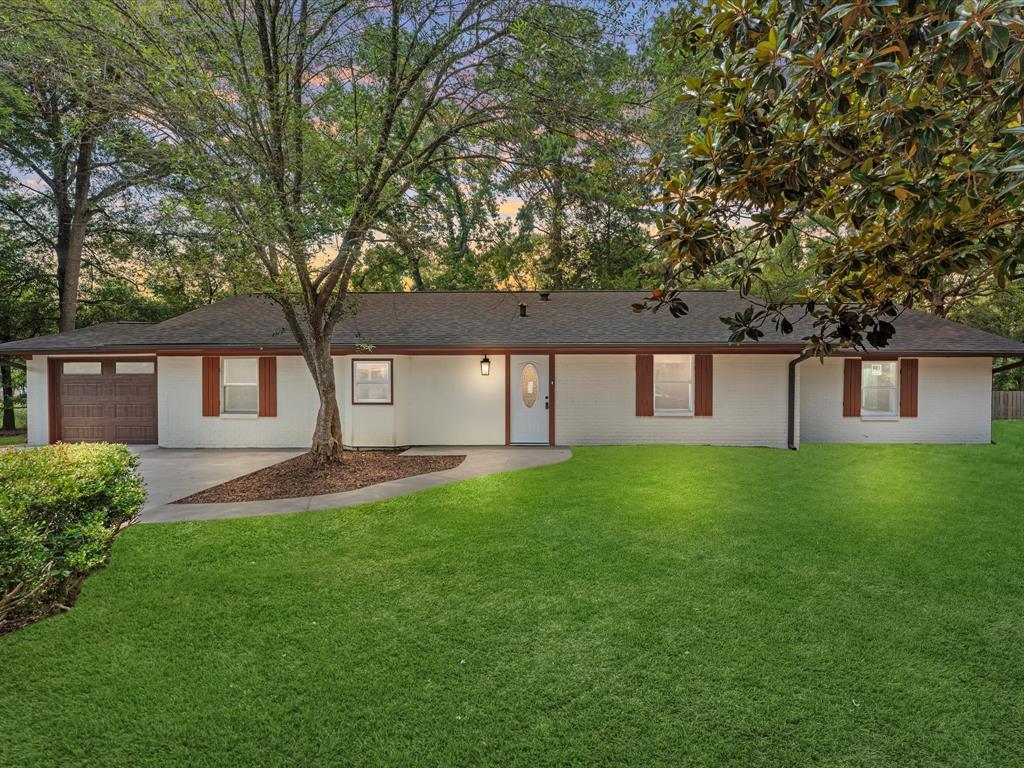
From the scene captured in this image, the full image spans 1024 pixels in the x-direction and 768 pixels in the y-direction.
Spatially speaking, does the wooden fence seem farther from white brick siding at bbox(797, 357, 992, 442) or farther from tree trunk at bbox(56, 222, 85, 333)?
tree trunk at bbox(56, 222, 85, 333)

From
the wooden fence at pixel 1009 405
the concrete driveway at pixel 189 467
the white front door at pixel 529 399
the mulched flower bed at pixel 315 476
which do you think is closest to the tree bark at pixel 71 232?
the concrete driveway at pixel 189 467

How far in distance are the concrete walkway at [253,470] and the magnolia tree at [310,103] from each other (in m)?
3.13

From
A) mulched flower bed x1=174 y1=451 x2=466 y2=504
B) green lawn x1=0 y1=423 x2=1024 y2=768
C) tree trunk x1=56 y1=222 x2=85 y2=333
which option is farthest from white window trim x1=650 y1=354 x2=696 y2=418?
tree trunk x1=56 y1=222 x2=85 y2=333

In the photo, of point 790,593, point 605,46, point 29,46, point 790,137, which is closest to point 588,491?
point 790,593

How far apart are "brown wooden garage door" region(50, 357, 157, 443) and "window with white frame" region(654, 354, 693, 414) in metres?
11.8

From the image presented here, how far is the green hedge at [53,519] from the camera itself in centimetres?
334

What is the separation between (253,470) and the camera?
355 inches

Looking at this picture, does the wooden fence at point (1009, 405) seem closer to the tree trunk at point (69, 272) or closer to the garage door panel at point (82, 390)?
the garage door panel at point (82, 390)

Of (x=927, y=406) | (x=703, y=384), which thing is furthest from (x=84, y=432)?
(x=927, y=406)

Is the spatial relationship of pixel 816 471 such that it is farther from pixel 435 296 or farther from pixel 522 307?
pixel 435 296

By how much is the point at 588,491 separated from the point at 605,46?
6.01m

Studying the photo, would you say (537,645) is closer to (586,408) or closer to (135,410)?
(586,408)

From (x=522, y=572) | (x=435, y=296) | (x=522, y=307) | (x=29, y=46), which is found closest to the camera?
(x=522, y=572)

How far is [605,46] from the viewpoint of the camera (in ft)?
22.3
